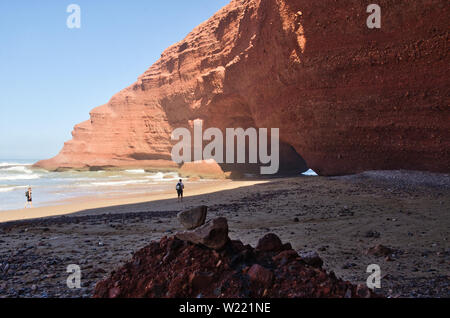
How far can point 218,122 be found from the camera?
32.2m

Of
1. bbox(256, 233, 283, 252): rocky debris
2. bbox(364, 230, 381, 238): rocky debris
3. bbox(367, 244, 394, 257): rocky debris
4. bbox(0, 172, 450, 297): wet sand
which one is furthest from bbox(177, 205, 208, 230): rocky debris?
bbox(364, 230, 381, 238): rocky debris

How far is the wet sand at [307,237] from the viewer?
3.71 m

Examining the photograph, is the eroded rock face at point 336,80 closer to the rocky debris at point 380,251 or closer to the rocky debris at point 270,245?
the rocky debris at point 380,251

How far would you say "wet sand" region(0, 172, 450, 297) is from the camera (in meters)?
3.71

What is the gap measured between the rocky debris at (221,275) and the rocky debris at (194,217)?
393 millimetres

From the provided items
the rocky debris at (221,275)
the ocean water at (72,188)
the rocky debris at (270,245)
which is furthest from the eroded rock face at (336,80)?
the rocky debris at (221,275)

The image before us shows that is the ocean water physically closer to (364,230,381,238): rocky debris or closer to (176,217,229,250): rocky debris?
(364,230,381,238): rocky debris

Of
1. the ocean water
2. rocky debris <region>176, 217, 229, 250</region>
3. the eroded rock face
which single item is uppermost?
the eroded rock face

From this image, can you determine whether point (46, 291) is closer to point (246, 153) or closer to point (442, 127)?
point (442, 127)

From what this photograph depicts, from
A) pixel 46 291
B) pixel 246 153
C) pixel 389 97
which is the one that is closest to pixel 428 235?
pixel 46 291

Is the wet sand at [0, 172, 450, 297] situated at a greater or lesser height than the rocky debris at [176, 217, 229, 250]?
lesser

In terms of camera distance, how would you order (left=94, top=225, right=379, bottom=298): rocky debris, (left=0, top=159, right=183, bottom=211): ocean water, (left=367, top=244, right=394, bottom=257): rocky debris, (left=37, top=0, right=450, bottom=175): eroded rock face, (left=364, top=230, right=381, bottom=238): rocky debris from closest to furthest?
(left=94, top=225, right=379, bottom=298): rocky debris → (left=367, top=244, right=394, bottom=257): rocky debris → (left=364, top=230, right=381, bottom=238): rocky debris → (left=37, top=0, right=450, bottom=175): eroded rock face → (left=0, top=159, right=183, bottom=211): ocean water

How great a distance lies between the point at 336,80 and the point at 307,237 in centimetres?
1274

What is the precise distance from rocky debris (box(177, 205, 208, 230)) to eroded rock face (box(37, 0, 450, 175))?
12.8 metres
